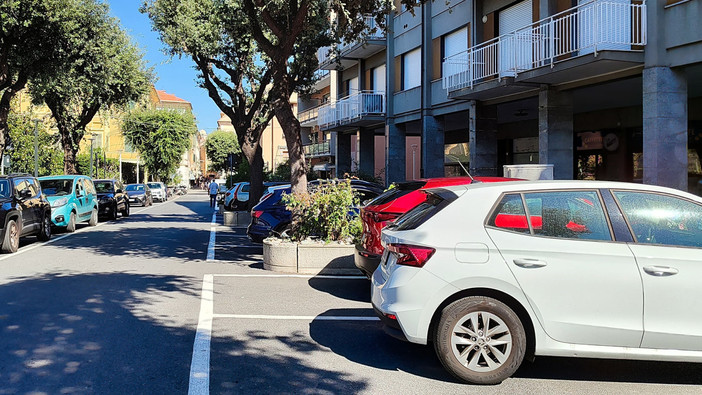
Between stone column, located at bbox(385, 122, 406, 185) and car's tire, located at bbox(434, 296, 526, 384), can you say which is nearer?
car's tire, located at bbox(434, 296, 526, 384)

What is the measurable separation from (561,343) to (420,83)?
58.7ft

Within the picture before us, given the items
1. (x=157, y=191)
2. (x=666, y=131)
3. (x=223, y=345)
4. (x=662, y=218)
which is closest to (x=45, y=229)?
(x=223, y=345)

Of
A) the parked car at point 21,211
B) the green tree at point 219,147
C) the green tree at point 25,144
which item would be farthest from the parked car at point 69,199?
the green tree at point 219,147

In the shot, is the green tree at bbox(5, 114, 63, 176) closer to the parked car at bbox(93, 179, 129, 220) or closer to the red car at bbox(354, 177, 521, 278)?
the parked car at bbox(93, 179, 129, 220)

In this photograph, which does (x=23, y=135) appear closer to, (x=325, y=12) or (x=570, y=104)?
(x=325, y=12)

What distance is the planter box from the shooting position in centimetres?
983

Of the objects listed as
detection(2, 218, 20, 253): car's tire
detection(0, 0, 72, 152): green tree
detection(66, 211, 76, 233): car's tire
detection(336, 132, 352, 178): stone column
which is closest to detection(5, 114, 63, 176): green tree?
detection(0, 0, 72, 152): green tree

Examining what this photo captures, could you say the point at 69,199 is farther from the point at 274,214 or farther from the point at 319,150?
the point at 319,150

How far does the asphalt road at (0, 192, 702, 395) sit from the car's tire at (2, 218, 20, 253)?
2.93m

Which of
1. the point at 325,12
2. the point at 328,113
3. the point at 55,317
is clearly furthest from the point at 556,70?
the point at 328,113

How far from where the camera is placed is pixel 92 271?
33.6ft

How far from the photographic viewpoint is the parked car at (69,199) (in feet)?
57.3

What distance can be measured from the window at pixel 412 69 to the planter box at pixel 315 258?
13115 mm

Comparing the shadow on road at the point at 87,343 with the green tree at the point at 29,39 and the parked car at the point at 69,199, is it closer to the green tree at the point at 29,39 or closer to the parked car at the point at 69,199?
the parked car at the point at 69,199
